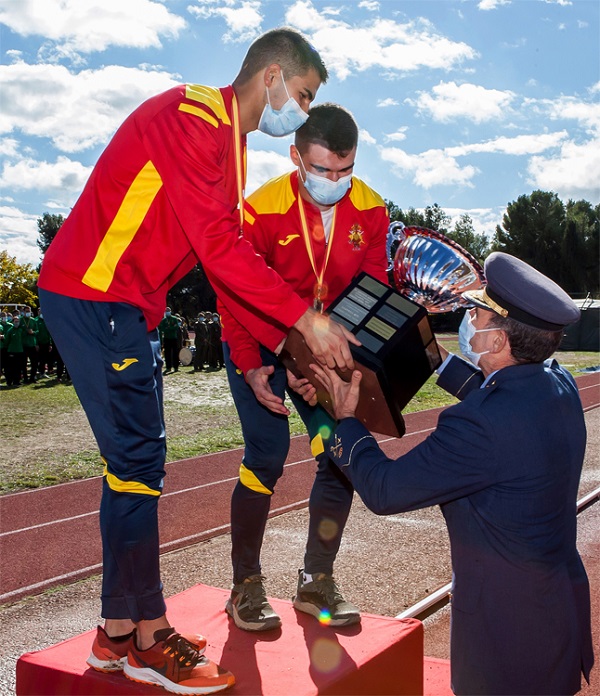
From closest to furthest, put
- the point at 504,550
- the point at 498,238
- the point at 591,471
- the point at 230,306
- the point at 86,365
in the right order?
the point at 504,550 → the point at 86,365 → the point at 230,306 → the point at 591,471 → the point at 498,238

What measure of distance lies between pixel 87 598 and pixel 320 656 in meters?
2.50

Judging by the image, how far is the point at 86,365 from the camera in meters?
2.53

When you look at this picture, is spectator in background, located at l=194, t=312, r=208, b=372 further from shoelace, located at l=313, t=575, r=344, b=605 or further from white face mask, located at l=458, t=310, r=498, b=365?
white face mask, located at l=458, t=310, r=498, b=365

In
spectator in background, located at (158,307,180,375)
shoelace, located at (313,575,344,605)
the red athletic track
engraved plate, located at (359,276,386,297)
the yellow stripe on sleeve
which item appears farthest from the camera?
spectator in background, located at (158,307,180,375)

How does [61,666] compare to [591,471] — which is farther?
[591,471]

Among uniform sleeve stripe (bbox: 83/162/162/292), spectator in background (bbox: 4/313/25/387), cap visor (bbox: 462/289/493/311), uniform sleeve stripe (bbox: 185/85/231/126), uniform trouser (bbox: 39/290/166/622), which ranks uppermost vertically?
uniform sleeve stripe (bbox: 185/85/231/126)

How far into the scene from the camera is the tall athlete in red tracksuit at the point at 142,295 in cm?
246

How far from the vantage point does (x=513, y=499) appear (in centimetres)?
224

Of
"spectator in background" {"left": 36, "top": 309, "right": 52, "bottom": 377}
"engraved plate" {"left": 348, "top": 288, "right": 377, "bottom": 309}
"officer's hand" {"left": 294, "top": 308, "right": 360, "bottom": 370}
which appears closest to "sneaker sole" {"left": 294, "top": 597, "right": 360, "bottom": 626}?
"officer's hand" {"left": 294, "top": 308, "right": 360, "bottom": 370}

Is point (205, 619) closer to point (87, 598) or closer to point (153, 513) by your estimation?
point (153, 513)

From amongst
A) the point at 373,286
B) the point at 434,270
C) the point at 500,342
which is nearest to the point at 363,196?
the point at 434,270

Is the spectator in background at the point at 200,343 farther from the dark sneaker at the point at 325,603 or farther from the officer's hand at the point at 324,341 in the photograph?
the officer's hand at the point at 324,341

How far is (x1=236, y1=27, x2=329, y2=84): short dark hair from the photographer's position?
2.74m

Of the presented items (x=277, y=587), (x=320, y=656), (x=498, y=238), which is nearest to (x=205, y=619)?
(x=320, y=656)
